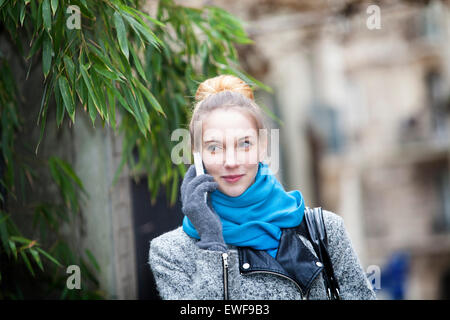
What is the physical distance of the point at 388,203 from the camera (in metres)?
14.5

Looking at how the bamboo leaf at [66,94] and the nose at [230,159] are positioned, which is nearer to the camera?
the nose at [230,159]

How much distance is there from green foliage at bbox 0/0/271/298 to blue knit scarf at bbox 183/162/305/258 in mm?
522

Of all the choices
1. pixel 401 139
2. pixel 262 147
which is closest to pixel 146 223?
pixel 262 147

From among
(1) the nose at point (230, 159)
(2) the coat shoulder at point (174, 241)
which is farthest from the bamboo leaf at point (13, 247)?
(1) the nose at point (230, 159)

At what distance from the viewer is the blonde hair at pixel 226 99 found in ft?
5.87

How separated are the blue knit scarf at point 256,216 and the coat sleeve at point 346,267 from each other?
5.6 inches

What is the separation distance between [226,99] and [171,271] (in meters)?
0.63

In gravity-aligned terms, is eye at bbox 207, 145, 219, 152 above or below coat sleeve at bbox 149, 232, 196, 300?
above

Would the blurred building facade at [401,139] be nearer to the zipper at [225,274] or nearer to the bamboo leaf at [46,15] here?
the bamboo leaf at [46,15]

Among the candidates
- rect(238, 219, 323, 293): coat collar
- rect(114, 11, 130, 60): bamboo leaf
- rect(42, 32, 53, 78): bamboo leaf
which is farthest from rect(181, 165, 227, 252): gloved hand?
rect(42, 32, 53, 78): bamboo leaf

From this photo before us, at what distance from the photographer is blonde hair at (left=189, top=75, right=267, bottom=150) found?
5.87 ft

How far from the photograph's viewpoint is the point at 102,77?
81.0 inches

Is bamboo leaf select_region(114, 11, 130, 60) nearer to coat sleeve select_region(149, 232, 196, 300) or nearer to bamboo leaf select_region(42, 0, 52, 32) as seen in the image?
bamboo leaf select_region(42, 0, 52, 32)
